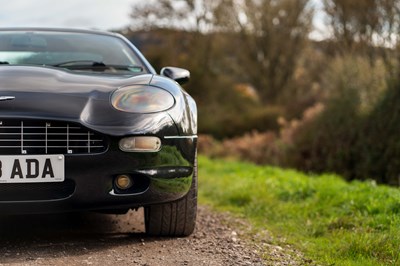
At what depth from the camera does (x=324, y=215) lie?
5.39 m

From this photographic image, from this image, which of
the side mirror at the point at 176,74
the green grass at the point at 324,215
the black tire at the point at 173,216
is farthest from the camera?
the side mirror at the point at 176,74

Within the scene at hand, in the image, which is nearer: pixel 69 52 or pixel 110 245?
pixel 110 245

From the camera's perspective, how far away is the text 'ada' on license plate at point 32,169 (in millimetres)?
3361

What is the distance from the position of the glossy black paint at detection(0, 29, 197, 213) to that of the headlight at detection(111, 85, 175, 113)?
0.12 feet

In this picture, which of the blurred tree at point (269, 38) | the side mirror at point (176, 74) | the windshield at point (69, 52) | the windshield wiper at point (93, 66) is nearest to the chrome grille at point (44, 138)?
the windshield at point (69, 52)

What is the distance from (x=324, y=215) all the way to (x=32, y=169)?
109 inches

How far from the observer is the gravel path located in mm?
3467

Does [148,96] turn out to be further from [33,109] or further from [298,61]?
[298,61]

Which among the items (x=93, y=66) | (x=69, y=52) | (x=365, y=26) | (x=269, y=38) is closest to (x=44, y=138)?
(x=93, y=66)

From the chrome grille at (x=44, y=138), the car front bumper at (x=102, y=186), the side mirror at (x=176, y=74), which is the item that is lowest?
the car front bumper at (x=102, y=186)

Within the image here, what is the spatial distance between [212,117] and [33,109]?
21350 mm

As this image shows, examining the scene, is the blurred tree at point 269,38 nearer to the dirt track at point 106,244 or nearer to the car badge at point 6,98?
the dirt track at point 106,244

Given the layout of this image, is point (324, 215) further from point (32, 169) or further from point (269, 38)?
point (269, 38)

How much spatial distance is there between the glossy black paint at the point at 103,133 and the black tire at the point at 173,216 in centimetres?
18
